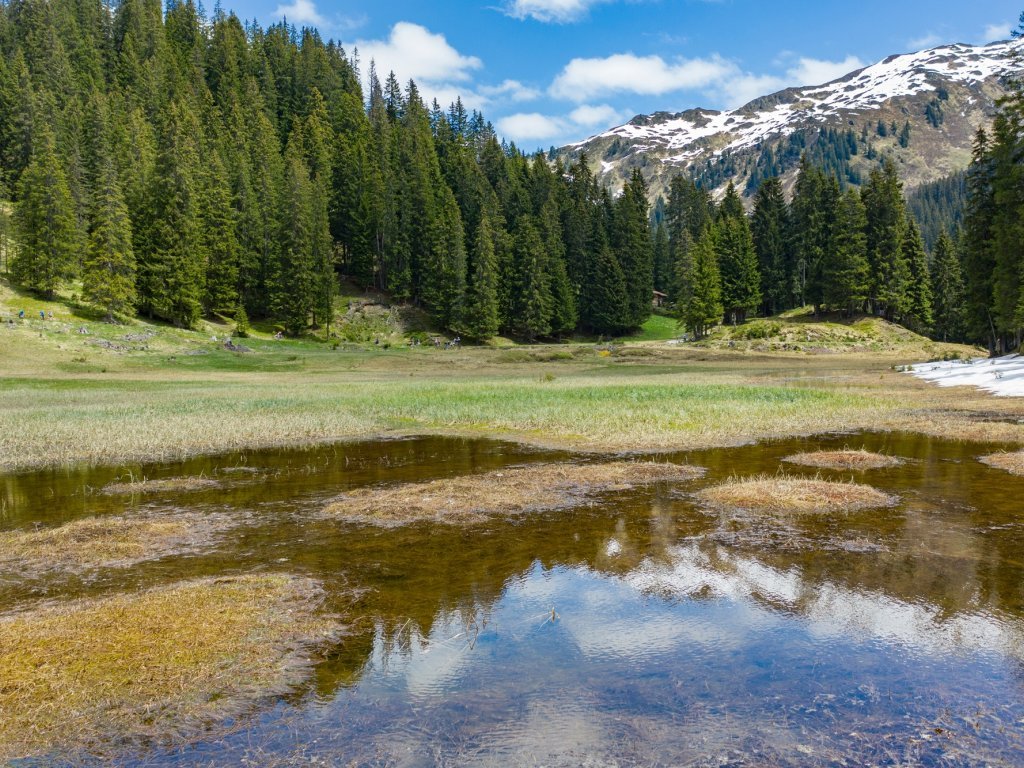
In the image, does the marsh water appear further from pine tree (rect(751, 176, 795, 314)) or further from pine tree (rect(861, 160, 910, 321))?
pine tree (rect(751, 176, 795, 314))

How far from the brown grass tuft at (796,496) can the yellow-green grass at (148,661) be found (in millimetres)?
9161

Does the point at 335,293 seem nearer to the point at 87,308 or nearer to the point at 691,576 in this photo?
the point at 87,308

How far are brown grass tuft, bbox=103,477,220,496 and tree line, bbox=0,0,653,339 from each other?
5305 centimetres

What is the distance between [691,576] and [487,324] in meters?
75.5

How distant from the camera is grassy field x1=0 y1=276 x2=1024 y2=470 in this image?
75.8ft

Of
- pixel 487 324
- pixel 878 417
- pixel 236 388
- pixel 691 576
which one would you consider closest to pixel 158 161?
pixel 487 324

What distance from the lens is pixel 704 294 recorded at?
8438 cm

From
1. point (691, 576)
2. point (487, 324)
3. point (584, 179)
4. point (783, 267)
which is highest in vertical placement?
point (584, 179)

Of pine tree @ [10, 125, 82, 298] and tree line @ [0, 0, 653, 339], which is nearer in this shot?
pine tree @ [10, 125, 82, 298]

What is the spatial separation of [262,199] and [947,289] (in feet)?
314

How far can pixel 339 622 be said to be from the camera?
8469mm

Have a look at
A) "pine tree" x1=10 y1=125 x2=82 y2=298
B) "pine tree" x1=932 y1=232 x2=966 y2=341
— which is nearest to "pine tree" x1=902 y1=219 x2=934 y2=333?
"pine tree" x1=932 y1=232 x2=966 y2=341

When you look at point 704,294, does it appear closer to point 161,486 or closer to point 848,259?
point 848,259

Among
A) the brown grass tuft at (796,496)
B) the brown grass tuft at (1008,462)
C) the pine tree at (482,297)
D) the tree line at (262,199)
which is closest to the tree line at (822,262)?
the tree line at (262,199)
